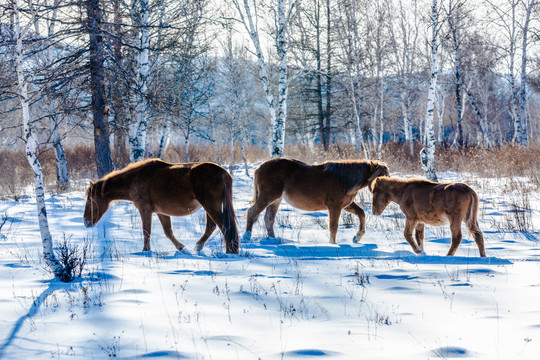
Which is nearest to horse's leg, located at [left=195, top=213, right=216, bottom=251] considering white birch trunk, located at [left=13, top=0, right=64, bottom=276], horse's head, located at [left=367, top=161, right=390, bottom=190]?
white birch trunk, located at [left=13, top=0, right=64, bottom=276]

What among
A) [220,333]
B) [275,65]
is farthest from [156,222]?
[275,65]

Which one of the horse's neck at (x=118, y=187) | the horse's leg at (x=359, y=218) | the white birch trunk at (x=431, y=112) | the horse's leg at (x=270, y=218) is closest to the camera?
the horse's neck at (x=118, y=187)

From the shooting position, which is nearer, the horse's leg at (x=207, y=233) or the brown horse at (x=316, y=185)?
the horse's leg at (x=207, y=233)

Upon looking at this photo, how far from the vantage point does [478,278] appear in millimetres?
4660

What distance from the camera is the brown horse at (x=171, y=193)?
6473 millimetres

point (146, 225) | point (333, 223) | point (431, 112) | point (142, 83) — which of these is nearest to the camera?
point (146, 225)

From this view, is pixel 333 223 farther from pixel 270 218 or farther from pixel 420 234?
pixel 420 234

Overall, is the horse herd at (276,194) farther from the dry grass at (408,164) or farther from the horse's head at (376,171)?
the dry grass at (408,164)

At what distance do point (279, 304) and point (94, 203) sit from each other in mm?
4235

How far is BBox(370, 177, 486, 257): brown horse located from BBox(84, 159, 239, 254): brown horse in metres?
2.39

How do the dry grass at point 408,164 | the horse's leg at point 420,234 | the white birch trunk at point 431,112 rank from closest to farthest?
the horse's leg at point 420,234, the white birch trunk at point 431,112, the dry grass at point 408,164

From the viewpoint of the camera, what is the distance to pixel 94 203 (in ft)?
23.1

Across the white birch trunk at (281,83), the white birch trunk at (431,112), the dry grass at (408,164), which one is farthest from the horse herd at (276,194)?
the dry grass at (408,164)

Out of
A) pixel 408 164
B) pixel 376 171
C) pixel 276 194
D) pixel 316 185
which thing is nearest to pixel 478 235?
pixel 376 171
